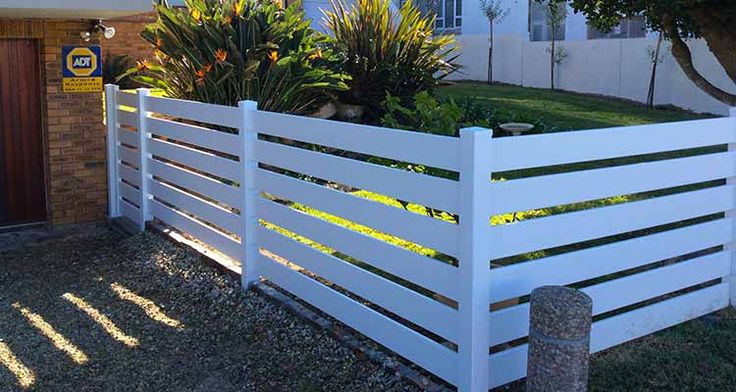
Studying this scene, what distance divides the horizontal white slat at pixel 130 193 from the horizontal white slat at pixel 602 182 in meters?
5.30

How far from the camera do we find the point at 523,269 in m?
4.26

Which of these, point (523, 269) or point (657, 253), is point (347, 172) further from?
point (657, 253)

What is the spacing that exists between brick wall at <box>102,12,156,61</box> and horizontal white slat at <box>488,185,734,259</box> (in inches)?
555

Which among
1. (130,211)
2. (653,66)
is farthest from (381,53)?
(653,66)

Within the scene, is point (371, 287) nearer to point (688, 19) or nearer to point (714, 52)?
point (688, 19)

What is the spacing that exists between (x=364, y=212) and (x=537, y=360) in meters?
1.53

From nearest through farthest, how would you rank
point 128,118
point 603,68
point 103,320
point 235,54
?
point 103,320 → point 128,118 → point 235,54 → point 603,68

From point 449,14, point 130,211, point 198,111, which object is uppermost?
point 449,14

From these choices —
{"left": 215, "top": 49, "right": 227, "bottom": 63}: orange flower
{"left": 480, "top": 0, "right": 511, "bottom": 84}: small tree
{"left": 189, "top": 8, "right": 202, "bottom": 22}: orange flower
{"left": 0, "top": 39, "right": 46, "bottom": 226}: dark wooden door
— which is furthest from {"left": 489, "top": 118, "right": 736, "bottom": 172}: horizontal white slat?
{"left": 480, "top": 0, "right": 511, "bottom": 84}: small tree

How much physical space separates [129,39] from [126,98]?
9328 mm

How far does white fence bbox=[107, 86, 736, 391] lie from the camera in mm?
4070

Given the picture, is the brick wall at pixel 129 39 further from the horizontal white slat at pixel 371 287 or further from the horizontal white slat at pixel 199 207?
the horizontal white slat at pixel 371 287

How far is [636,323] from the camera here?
5023 mm

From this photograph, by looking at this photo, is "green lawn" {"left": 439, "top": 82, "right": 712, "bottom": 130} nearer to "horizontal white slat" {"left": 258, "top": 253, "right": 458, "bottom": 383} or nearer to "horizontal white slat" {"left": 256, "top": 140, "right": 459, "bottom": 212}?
"horizontal white slat" {"left": 256, "top": 140, "right": 459, "bottom": 212}
